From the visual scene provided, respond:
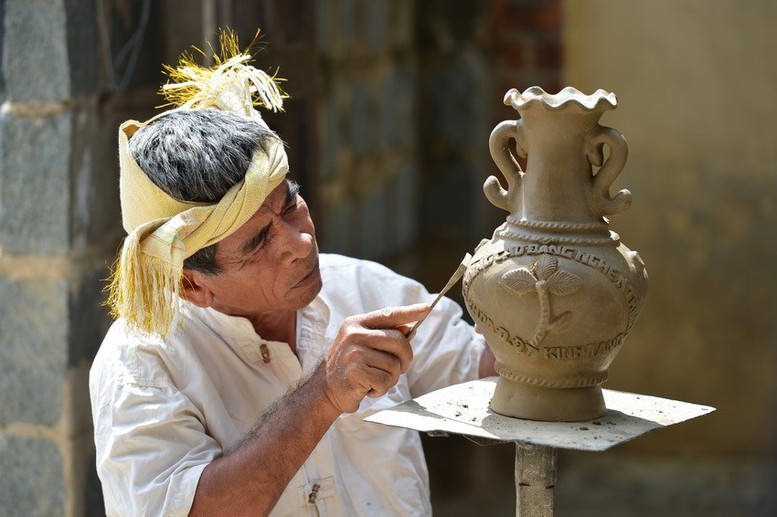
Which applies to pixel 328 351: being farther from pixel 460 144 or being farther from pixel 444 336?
pixel 460 144

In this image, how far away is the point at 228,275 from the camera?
2.60 metres

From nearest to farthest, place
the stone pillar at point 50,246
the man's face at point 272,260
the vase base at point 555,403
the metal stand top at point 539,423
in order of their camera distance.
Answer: the metal stand top at point 539,423
the vase base at point 555,403
the man's face at point 272,260
the stone pillar at point 50,246

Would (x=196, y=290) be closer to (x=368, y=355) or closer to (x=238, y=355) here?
(x=238, y=355)

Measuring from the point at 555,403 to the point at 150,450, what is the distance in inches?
33.2

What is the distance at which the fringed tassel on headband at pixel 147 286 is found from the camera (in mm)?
2449

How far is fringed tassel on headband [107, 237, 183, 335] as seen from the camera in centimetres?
245

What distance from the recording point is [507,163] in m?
2.30

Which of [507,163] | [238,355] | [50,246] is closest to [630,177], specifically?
[50,246]

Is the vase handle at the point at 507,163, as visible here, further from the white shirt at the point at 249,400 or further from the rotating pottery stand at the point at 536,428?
the white shirt at the point at 249,400

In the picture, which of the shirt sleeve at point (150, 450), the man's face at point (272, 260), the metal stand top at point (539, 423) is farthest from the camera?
the man's face at point (272, 260)

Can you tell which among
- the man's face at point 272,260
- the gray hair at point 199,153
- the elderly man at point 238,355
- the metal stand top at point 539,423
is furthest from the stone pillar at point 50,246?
the metal stand top at point 539,423

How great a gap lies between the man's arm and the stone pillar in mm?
1140

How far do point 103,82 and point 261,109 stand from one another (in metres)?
0.54

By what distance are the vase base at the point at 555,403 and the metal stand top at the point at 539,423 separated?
0.02m
